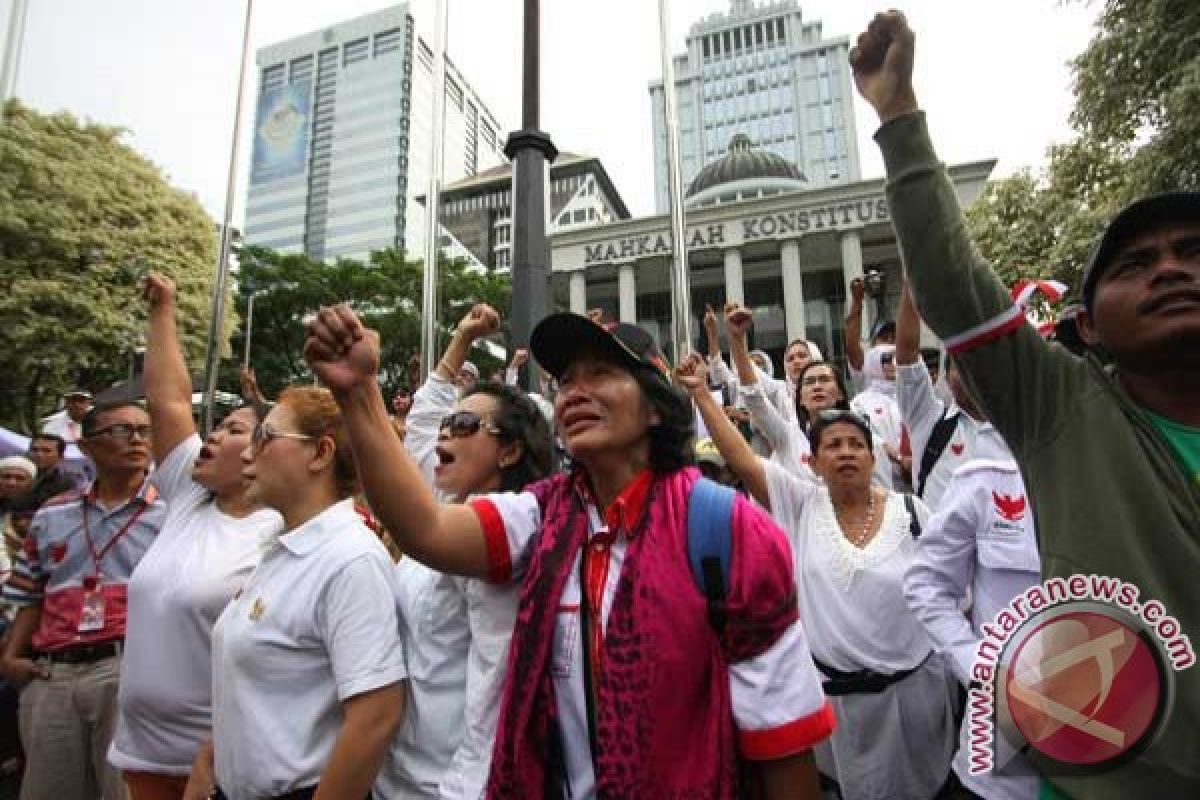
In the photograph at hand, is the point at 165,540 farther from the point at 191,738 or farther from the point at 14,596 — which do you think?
the point at 14,596

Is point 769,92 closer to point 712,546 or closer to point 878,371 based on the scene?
point 878,371

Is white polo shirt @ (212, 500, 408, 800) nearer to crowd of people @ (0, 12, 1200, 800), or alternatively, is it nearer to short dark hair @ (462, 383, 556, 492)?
crowd of people @ (0, 12, 1200, 800)

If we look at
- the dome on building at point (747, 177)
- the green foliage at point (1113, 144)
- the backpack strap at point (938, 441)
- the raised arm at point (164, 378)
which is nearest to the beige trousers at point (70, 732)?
the raised arm at point (164, 378)

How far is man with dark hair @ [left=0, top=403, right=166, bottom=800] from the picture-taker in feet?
10.2

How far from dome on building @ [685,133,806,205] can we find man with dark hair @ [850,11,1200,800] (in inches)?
1501

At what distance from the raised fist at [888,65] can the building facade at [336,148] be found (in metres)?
68.7

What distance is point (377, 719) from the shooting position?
1783mm

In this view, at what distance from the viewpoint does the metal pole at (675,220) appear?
523 cm

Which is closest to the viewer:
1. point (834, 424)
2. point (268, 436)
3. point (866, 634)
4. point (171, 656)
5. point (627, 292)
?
point (268, 436)

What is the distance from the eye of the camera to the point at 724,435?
2.96m

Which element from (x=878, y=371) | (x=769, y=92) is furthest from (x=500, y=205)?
(x=878, y=371)

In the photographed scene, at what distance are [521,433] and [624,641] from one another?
1.08 m

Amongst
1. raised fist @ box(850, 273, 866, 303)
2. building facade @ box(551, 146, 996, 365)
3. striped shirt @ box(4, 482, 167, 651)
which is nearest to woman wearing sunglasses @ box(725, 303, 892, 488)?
raised fist @ box(850, 273, 866, 303)

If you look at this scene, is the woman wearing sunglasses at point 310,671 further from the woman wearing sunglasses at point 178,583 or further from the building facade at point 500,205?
the building facade at point 500,205
